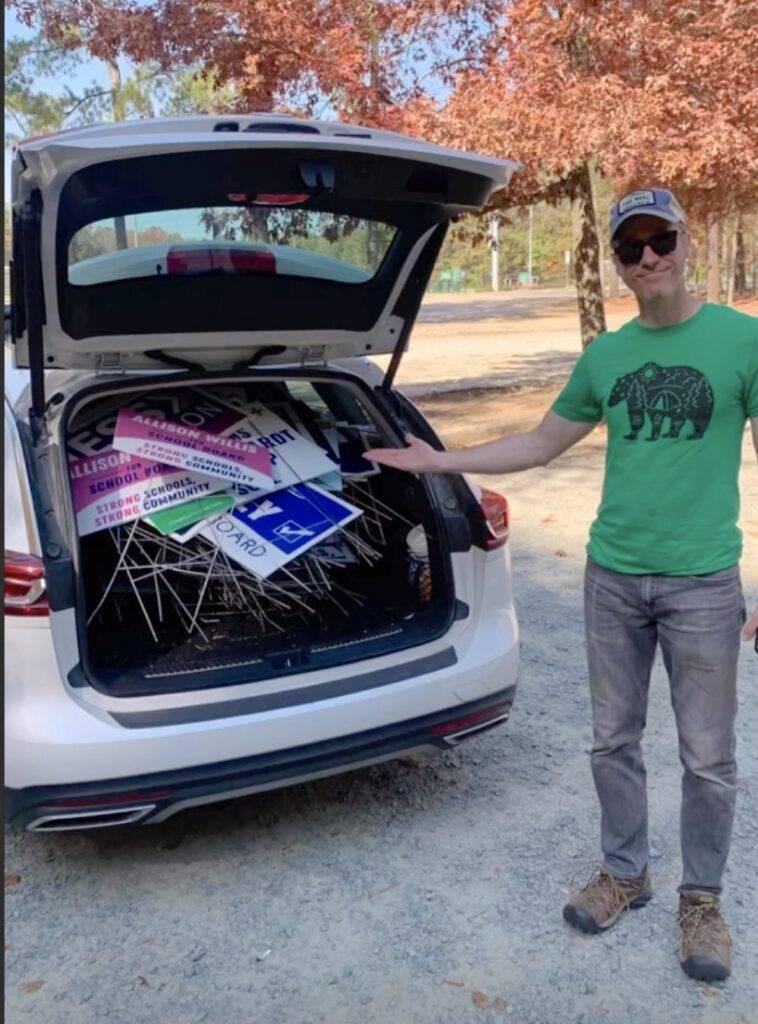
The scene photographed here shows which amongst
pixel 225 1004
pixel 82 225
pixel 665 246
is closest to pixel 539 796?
pixel 225 1004

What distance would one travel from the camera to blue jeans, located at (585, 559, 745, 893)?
2.56 meters

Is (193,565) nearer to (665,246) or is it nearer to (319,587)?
(319,587)

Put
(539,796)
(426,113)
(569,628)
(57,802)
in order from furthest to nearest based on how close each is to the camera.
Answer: (426,113) → (569,628) → (539,796) → (57,802)

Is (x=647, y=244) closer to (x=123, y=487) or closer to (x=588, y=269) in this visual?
(x=123, y=487)

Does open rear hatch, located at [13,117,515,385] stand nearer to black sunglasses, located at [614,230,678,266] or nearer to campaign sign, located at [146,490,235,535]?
campaign sign, located at [146,490,235,535]

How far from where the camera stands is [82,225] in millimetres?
3014

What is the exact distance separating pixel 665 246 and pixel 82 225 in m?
1.68

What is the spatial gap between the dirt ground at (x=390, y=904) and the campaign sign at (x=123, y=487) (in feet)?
3.49

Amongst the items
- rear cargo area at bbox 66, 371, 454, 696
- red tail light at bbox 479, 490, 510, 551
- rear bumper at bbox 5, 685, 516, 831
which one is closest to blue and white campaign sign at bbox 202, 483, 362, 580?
rear cargo area at bbox 66, 371, 454, 696

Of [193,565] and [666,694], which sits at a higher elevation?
[193,565]

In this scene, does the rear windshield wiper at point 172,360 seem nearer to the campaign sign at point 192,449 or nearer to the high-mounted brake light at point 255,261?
the campaign sign at point 192,449

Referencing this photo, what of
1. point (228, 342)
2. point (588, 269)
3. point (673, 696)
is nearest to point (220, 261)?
point (228, 342)

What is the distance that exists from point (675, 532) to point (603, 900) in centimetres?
107

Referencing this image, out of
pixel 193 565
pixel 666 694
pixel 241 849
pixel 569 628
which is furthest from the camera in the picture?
pixel 569 628
